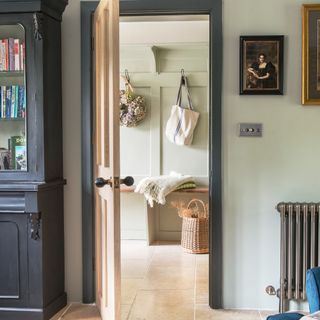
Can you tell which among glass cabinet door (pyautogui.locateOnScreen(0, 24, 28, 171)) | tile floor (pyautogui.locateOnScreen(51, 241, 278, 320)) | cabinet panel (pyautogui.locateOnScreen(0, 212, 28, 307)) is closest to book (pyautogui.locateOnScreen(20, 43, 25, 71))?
glass cabinet door (pyautogui.locateOnScreen(0, 24, 28, 171))

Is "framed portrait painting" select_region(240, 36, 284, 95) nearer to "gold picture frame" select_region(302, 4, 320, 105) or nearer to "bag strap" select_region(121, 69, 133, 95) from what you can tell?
"gold picture frame" select_region(302, 4, 320, 105)

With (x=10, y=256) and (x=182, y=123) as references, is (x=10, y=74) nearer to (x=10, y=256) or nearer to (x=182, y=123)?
(x=10, y=256)

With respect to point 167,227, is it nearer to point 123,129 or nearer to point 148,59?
point 123,129

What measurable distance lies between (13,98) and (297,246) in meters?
2.06

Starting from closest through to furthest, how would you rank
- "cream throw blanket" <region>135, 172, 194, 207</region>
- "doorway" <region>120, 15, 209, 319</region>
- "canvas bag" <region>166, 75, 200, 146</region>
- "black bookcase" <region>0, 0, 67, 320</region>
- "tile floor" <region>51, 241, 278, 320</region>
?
"black bookcase" <region>0, 0, 67, 320</region>
"tile floor" <region>51, 241, 278, 320</region>
"cream throw blanket" <region>135, 172, 194, 207</region>
"doorway" <region>120, 15, 209, 319</region>
"canvas bag" <region>166, 75, 200, 146</region>

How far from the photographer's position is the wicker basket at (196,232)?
4523 mm

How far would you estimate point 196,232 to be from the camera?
178 inches

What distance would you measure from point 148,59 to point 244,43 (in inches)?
87.7

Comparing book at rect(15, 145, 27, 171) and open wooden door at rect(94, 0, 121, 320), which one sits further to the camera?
book at rect(15, 145, 27, 171)

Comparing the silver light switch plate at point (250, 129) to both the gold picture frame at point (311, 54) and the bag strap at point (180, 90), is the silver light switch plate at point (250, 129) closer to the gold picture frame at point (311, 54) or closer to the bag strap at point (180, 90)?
the gold picture frame at point (311, 54)

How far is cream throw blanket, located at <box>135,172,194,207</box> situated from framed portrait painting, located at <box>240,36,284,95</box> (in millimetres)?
1849

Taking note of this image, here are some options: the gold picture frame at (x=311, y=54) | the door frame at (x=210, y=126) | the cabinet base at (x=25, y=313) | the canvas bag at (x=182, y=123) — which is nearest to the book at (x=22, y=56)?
the door frame at (x=210, y=126)

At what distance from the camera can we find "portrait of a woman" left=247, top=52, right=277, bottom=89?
9.32 ft

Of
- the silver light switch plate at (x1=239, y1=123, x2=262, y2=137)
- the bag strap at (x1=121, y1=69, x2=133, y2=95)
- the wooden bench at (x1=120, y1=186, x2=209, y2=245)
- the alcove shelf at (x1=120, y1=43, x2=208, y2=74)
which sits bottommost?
the wooden bench at (x1=120, y1=186, x2=209, y2=245)
